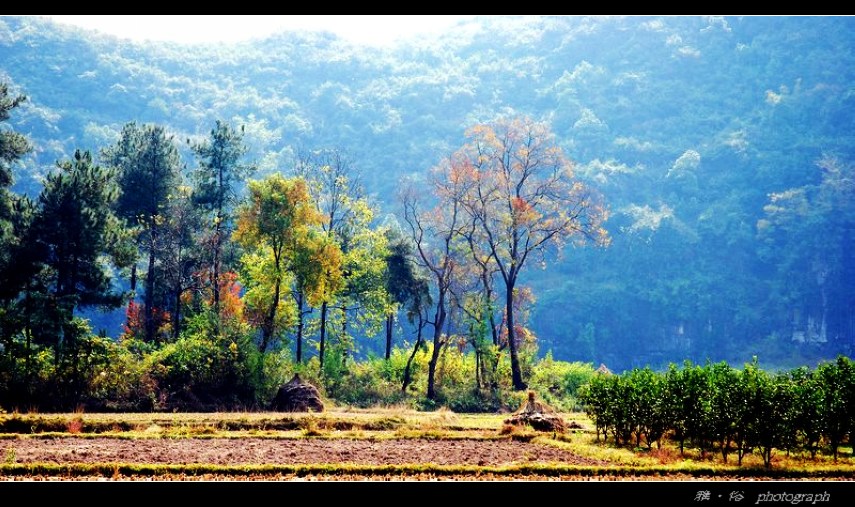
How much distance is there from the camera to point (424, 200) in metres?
78.5

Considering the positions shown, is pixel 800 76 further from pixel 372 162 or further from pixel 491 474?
pixel 491 474

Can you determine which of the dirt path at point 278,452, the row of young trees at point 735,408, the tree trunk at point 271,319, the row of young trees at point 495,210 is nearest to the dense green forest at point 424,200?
the tree trunk at point 271,319

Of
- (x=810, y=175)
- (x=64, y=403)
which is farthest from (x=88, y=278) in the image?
(x=810, y=175)

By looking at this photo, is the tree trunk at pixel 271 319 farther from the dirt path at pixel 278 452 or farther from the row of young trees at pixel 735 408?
the row of young trees at pixel 735 408

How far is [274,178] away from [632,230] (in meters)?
78.5

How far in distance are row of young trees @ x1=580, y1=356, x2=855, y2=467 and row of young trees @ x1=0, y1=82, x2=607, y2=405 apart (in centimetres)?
1546

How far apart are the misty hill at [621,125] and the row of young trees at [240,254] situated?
54.0 m

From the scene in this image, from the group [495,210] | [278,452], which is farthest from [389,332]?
[278,452]

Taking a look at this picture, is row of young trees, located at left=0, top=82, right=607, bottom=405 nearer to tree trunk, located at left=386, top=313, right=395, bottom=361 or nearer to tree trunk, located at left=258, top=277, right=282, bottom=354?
tree trunk, located at left=258, top=277, right=282, bottom=354

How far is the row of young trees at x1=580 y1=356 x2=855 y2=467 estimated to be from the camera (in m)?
16.9

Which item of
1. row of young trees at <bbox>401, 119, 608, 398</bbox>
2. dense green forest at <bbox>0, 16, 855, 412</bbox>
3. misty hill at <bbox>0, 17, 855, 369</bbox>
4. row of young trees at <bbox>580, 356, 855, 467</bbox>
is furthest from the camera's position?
misty hill at <bbox>0, 17, 855, 369</bbox>

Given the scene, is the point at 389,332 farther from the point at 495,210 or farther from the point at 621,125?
the point at 621,125

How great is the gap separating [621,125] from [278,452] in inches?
4684

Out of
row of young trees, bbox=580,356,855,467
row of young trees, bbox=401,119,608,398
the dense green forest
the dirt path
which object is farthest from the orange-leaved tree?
the dirt path
